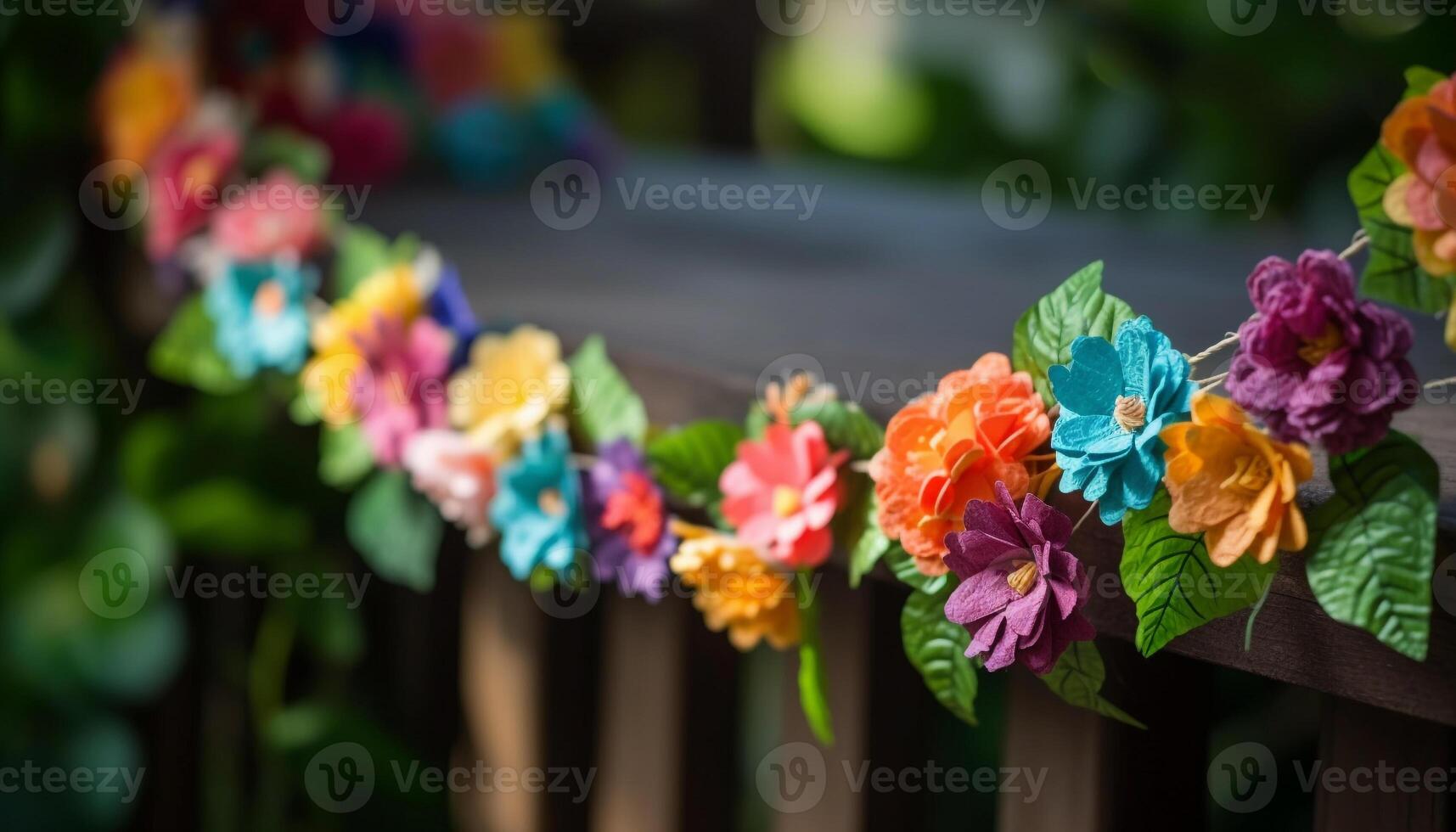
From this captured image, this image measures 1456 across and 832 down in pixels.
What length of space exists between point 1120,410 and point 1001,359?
0.26 feet

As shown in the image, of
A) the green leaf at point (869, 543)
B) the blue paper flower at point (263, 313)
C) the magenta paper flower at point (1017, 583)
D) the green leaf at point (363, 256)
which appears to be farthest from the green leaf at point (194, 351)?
the magenta paper flower at point (1017, 583)

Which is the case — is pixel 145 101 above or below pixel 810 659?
above

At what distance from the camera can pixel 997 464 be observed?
19.1 inches

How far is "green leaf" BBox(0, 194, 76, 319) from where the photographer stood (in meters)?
1.16

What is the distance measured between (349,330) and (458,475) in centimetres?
18

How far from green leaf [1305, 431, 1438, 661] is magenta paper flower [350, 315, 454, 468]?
55 centimetres

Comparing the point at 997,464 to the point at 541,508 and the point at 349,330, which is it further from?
the point at 349,330

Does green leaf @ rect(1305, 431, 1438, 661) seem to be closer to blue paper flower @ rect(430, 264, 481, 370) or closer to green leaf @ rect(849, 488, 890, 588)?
green leaf @ rect(849, 488, 890, 588)

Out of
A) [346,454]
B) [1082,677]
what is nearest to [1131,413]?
[1082,677]

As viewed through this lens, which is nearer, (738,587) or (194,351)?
(738,587)

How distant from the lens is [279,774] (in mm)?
1203

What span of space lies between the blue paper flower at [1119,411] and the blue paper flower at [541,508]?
32 cm

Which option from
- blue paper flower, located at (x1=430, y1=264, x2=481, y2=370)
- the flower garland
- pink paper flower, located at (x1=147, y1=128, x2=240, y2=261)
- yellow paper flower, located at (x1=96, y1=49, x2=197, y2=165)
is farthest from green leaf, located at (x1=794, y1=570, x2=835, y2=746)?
yellow paper flower, located at (x1=96, y1=49, x2=197, y2=165)

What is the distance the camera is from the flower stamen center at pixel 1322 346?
0.39m
